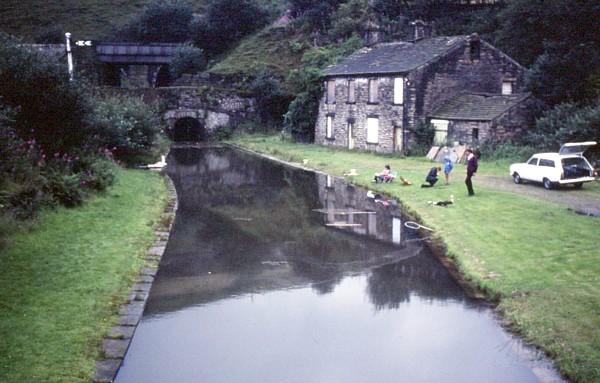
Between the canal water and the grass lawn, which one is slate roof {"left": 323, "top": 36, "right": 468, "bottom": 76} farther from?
the canal water

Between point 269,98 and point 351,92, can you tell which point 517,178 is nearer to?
point 351,92

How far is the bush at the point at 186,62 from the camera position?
6631 cm

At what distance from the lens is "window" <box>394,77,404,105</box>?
37.4m

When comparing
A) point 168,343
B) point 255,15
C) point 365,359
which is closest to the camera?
point 365,359

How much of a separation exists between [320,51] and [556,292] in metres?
45.2

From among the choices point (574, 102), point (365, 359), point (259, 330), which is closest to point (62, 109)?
point (259, 330)

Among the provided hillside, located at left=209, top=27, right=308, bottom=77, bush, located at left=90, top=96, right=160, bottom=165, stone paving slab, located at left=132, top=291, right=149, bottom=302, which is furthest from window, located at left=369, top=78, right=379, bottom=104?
stone paving slab, located at left=132, top=291, right=149, bottom=302

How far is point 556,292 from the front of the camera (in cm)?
1189

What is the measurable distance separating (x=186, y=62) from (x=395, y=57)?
105 ft

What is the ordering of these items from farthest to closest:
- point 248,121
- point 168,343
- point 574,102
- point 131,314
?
point 248,121
point 574,102
point 131,314
point 168,343

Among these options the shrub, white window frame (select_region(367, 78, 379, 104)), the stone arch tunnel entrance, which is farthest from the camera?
the stone arch tunnel entrance

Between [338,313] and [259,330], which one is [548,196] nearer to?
[338,313]

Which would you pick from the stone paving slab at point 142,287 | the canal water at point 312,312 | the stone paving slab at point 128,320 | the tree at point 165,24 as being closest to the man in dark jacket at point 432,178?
the canal water at point 312,312

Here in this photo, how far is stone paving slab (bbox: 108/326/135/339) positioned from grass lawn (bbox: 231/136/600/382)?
22.2 feet
